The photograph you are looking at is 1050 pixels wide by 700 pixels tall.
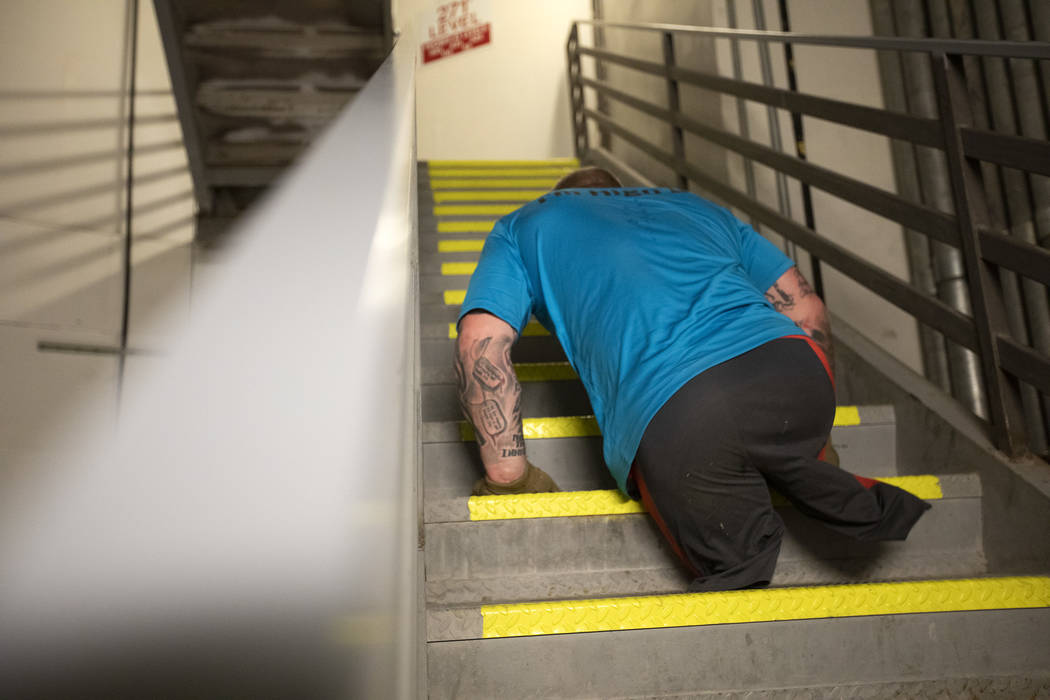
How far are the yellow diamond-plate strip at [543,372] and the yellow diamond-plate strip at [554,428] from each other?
0.78ft

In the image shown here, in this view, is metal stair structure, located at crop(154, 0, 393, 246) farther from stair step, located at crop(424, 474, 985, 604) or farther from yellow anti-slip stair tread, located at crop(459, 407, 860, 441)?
stair step, located at crop(424, 474, 985, 604)

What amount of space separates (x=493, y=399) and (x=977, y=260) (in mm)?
1096

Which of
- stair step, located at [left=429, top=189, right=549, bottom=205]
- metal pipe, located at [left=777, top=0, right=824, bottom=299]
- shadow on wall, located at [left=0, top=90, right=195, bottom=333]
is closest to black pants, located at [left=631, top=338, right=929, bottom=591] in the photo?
metal pipe, located at [left=777, top=0, right=824, bottom=299]

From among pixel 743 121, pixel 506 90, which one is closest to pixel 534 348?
Answer: pixel 743 121

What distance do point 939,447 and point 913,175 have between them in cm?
150

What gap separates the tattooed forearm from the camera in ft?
5.20

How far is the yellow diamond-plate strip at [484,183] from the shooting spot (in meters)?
4.59

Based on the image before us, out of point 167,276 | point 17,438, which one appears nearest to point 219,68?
point 167,276

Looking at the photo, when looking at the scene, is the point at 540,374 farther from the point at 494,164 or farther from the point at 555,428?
the point at 494,164

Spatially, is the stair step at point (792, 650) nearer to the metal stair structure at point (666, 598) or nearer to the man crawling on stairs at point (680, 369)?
the metal stair structure at point (666, 598)

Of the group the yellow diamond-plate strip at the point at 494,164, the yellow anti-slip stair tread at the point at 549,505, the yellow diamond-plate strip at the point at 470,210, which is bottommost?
the yellow anti-slip stair tread at the point at 549,505

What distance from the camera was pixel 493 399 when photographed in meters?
1.59

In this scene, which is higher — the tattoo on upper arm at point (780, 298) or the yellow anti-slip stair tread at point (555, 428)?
the tattoo on upper arm at point (780, 298)

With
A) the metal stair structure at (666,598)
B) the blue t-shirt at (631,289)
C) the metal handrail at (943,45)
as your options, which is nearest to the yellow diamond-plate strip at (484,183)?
the metal handrail at (943,45)
